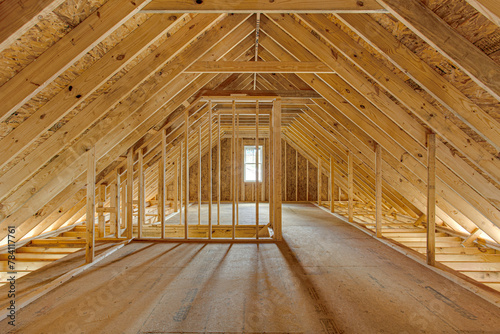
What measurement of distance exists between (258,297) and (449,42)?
2695mm

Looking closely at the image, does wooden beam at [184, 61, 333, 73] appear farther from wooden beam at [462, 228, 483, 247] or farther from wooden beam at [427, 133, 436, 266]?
wooden beam at [462, 228, 483, 247]

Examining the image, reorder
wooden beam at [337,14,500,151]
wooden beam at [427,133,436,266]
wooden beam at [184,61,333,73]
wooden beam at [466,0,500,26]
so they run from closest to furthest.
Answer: wooden beam at [466,0,500,26] < wooden beam at [337,14,500,151] < wooden beam at [427,133,436,266] < wooden beam at [184,61,333,73]

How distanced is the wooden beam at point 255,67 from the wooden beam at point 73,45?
1.58 meters

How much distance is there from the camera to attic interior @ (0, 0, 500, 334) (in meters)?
2.03

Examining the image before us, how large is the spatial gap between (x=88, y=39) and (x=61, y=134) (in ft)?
4.16

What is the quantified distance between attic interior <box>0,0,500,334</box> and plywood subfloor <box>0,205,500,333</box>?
20mm

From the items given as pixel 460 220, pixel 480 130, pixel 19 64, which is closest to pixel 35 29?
pixel 19 64

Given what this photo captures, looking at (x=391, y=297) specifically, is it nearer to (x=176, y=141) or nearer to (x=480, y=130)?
(x=480, y=130)

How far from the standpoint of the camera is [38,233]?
4590 millimetres

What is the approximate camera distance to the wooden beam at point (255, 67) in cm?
368

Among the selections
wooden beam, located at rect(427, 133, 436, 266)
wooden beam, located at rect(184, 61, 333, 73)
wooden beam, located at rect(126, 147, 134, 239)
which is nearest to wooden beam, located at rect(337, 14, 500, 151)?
wooden beam, located at rect(427, 133, 436, 266)

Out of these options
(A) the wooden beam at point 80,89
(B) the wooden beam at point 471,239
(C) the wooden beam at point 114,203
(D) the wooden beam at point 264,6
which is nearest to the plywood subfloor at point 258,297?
(C) the wooden beam at point 114,203

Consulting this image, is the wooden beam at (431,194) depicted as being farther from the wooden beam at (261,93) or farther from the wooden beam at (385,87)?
the wooden beam at (261,93)

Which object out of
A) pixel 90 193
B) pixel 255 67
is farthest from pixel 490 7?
pixel 90 193
